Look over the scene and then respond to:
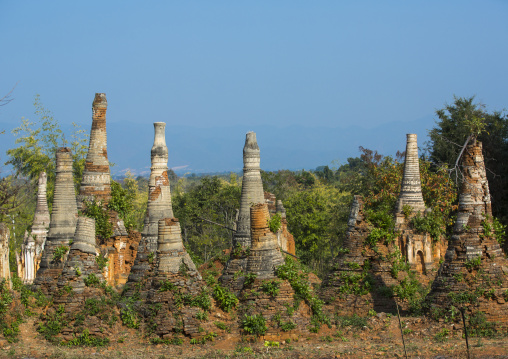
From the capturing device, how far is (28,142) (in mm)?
47625

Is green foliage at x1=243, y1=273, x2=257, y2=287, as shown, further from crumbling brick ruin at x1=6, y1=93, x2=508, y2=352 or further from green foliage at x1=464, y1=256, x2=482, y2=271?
green foliage at x1=464, y1=256, x2=482, y2=271

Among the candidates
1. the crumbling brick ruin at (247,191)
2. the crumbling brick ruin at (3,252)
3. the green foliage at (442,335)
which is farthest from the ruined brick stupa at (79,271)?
the green foliage at (442,335)

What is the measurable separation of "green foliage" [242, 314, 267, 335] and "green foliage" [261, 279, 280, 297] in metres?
0.73

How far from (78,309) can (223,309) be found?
4251mm

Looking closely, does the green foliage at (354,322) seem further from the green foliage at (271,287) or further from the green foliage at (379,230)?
the green foliage at (379,230)

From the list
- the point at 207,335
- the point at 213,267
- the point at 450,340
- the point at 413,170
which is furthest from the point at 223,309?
the point at 413,170

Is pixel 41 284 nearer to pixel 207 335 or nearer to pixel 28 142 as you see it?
pixel 207 335

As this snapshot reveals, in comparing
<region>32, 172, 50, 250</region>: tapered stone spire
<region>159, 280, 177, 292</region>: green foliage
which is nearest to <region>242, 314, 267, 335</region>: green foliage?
<region>159, 280, 177, 292</region>: green foliage

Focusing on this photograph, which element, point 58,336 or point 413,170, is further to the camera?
point 413,170

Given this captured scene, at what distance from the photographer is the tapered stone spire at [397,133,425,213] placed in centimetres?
2947

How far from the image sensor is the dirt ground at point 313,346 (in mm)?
18203

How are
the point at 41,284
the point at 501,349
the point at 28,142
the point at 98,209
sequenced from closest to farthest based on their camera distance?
the point at 501,349
the point at 41,284
the point at 98,209
the point at 28,142

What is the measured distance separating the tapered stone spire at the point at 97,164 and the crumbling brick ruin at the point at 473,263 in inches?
524

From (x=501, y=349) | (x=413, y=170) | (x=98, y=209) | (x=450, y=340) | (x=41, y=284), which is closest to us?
(x=501, y=349)
